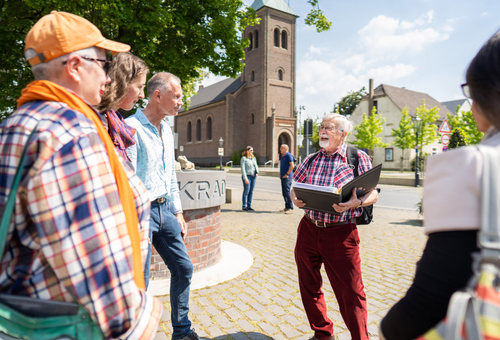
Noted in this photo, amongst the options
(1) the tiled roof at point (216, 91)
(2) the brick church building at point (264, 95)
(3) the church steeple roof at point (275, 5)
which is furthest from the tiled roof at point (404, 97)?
(1) the tiled roof at point (216, 91)

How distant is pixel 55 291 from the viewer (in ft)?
3.41

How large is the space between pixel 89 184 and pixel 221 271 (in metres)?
3.73

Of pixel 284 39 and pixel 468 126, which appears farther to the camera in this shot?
pixel 284 39

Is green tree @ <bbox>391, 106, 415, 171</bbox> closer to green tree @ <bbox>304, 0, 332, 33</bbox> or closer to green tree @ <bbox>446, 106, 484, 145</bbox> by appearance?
green tree @ <bbox>446, 106, 484, 145</bbox>

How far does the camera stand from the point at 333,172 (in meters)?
2.86

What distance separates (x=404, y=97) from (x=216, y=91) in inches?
1035

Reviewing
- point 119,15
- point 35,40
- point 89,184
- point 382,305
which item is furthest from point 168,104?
point 119,15

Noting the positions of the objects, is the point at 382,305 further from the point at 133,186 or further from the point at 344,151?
the point at 133,186

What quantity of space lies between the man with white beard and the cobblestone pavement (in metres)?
0.39

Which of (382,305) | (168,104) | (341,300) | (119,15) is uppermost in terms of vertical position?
(119,15)

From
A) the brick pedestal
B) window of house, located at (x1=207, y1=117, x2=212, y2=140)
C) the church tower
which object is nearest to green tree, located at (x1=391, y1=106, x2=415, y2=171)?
the church tower

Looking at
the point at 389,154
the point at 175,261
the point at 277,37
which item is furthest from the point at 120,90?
the point at 389,154

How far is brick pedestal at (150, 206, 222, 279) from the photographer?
4.24 m

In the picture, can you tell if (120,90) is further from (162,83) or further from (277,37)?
(277,37)
